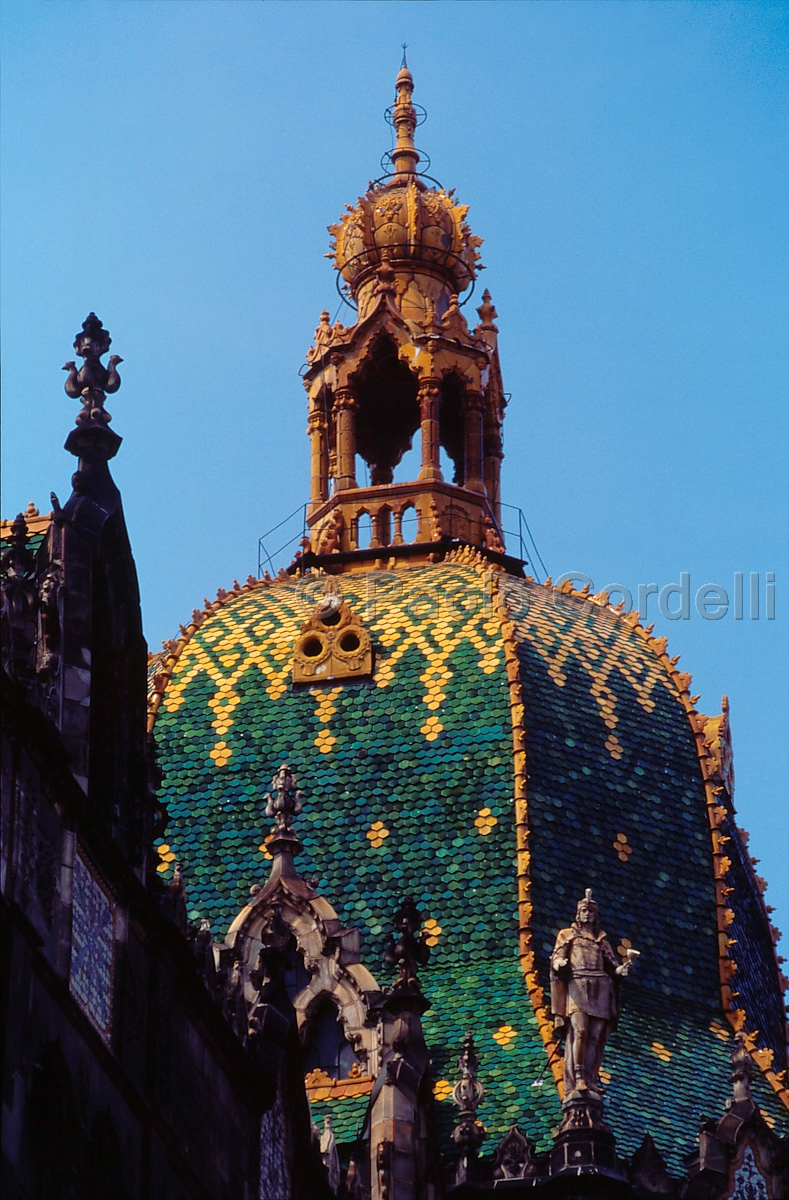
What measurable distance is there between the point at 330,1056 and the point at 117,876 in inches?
723

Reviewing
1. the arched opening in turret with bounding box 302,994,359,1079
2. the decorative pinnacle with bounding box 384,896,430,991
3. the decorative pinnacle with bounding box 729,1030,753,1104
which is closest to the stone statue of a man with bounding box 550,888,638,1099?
the decorative pinnacle with bounding box 729,1030,753,1104

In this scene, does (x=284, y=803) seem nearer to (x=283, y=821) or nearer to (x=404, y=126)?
(x=283, y=821)

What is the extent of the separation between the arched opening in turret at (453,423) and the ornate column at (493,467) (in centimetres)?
45

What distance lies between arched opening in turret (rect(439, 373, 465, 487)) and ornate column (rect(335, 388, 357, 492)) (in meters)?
1.70

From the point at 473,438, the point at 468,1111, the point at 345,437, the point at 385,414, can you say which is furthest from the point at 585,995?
the point at 385,414

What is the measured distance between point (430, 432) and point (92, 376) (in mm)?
29648

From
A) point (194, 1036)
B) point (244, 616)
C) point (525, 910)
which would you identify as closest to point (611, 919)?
point (525, 910)

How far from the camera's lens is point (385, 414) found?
67.5 meters

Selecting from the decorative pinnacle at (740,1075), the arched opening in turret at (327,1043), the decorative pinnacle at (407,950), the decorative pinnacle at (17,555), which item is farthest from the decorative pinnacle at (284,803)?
the decorative pinnacle at (17,555)

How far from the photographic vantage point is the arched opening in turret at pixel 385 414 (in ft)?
217

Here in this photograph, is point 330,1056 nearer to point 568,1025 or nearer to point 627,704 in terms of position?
point 568,1025

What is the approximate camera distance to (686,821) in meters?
55.2

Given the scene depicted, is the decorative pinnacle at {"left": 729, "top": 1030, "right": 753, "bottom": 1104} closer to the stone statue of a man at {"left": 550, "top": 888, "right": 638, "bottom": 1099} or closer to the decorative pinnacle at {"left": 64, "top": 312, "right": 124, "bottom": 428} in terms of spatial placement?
the stone statue of a man at {"left": 550, "top": 888, "right": 638, "bottom": 1099}

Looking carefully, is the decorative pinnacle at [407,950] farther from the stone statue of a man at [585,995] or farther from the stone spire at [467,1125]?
the stone statue of a man at [585,995]
